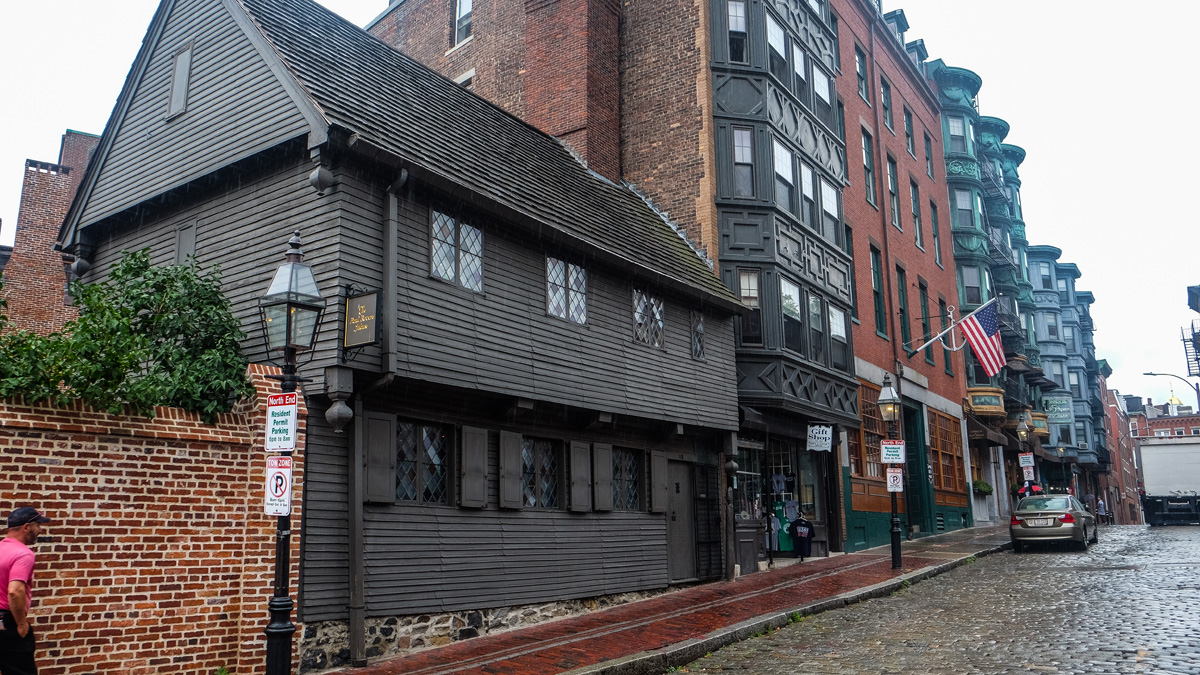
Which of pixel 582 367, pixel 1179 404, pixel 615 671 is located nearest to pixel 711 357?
pixel 582 367

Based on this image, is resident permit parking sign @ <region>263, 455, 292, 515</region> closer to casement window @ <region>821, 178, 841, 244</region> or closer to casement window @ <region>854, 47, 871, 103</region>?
casement window @ <region>821, 178, 841, 244</region>

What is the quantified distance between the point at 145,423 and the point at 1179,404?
141338 millimetres

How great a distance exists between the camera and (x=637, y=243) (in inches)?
664

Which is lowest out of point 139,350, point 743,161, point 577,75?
point 139,350

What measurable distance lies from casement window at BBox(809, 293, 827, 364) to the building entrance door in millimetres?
5435

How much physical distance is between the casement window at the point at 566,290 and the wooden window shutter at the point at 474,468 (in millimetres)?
2307

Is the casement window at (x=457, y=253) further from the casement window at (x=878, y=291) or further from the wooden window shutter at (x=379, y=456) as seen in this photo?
the casement window at (x=878, y=291)

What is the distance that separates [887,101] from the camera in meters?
32.0

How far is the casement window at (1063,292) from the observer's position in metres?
66.8

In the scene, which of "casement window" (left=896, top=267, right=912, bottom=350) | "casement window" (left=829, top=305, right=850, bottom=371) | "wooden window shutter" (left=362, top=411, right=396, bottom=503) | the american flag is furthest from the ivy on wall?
"casement window" (left=896, top=267, right=912, bottom=350)

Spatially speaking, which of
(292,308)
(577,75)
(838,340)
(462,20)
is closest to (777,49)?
(577,75)

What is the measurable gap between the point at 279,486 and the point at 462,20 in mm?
20102

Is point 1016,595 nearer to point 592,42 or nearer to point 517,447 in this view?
point 517,447

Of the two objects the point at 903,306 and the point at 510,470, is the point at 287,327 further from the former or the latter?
the point at 903,306
